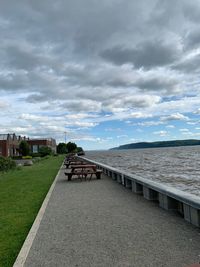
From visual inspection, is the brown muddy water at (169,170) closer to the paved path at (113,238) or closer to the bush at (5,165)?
the paved path at (113,238)

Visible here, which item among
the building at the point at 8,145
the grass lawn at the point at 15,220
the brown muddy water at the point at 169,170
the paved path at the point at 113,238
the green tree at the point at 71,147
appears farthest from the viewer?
the green tree at the point at 71,147

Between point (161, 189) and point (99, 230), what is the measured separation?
9.66ft

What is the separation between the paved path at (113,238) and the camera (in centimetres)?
484

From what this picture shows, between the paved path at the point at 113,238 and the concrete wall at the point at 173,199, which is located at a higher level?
the concrete wall at the point at 173,199

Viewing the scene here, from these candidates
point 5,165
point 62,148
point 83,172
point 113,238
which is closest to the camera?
point 113,238

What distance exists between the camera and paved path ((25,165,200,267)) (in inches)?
191

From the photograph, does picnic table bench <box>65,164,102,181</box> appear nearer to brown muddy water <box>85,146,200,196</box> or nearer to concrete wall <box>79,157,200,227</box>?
brown muddy water <box>85,146,200,196</box>

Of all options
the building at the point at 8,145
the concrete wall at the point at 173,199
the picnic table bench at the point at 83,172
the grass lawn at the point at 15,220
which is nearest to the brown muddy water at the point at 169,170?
the picnic table bench at the point at 83,172

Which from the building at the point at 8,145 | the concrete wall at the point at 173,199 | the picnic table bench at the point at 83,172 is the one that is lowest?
the concrete wall at the point at 173,199

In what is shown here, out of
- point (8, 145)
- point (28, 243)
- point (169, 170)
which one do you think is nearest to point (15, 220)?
point (28, 243)

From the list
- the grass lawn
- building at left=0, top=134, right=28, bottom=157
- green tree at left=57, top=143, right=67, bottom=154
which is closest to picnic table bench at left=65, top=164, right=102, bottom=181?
the grass lawn

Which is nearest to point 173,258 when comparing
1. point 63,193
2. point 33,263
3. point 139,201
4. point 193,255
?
point 193,255

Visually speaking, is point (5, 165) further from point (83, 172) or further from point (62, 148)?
point (62, 148)

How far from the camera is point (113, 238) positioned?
5.92 m
